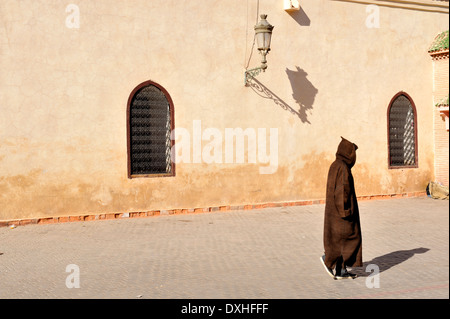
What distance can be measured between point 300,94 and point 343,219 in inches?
283

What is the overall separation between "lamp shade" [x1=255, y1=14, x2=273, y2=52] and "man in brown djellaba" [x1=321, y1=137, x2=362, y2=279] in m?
5.76

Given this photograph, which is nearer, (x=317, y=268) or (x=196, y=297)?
(x=196, y=297)

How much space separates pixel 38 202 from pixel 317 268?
656 centimetres

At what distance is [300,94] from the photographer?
13188 mm

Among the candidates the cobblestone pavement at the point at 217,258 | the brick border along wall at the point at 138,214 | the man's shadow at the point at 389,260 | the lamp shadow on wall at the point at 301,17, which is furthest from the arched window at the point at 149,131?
the man's shadow at the point at 389,260

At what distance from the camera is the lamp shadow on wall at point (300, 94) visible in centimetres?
1293

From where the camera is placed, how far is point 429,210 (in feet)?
40.0

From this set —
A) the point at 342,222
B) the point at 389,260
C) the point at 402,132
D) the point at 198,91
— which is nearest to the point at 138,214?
the point at 198,91

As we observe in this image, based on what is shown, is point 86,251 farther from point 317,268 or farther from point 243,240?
point 317,268

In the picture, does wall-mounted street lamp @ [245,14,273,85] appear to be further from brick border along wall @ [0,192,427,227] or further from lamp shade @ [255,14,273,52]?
brick border along wall @ [0,192,427,227]

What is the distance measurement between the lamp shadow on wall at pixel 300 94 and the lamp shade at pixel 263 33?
1.30 m

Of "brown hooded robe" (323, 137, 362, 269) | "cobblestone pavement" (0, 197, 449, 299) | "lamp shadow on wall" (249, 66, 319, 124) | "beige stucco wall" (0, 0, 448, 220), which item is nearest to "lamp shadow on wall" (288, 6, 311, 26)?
"beige stucco wall" (0, 0, 448, 220)
